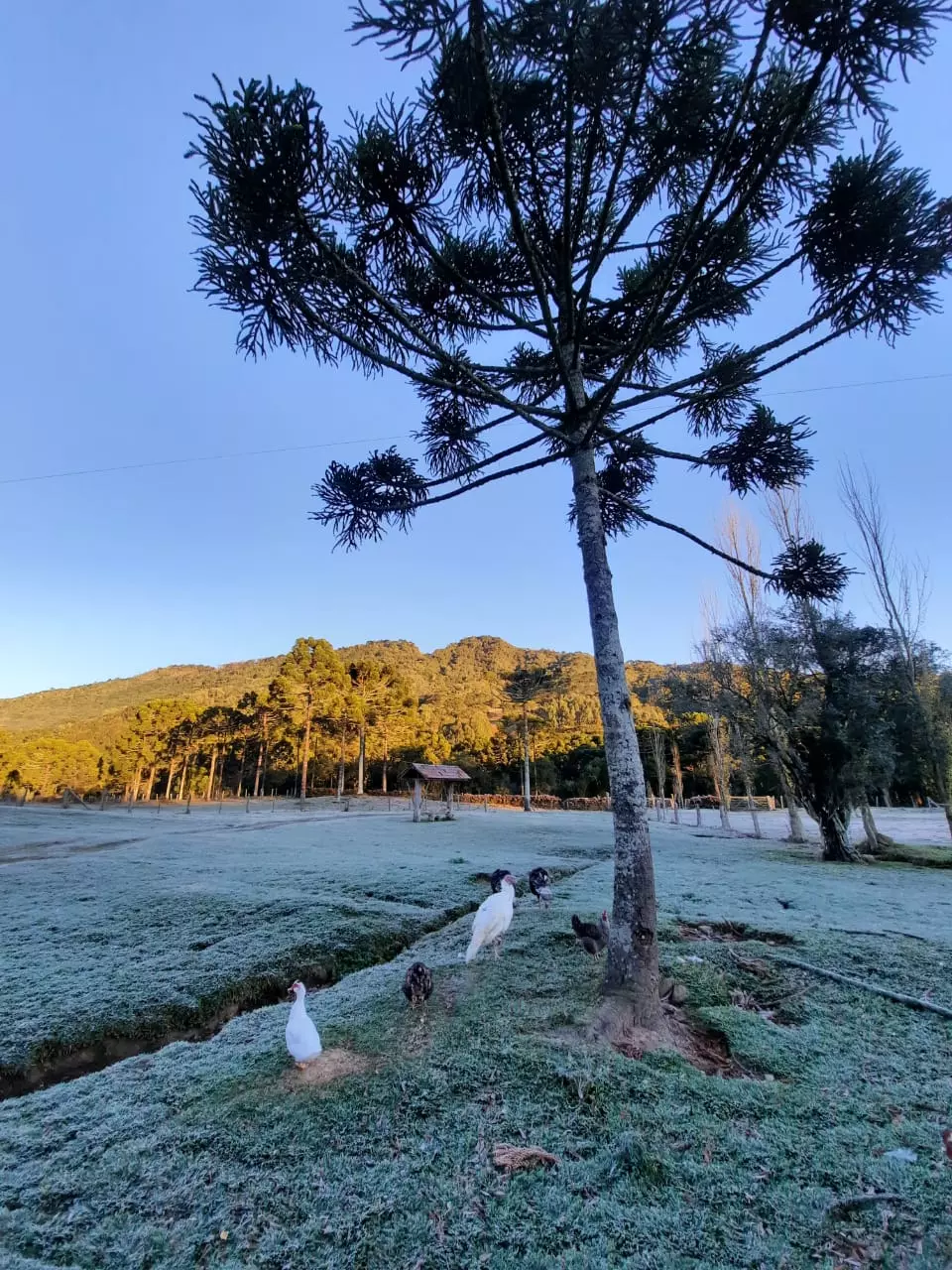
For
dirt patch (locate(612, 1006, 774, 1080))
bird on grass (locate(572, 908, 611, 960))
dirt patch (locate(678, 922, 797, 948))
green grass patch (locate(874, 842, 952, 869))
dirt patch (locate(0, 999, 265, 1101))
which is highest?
bird on grass (locate(572, 908, 611, 960))

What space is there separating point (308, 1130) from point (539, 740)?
158 feet

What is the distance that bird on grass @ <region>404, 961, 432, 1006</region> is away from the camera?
143 inches

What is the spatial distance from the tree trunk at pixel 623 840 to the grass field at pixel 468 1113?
0.39 meters

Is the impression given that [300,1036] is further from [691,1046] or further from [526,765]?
[526,765]

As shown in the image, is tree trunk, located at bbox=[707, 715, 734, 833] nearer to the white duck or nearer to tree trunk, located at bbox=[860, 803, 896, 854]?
tree trunk, located at bbox=[860, 803, 896, 854]

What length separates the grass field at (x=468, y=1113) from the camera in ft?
6.26

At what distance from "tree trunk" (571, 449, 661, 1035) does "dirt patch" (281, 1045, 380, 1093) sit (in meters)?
1.44

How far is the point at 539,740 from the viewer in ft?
162

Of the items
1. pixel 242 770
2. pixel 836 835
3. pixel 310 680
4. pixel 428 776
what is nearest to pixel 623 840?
pixel 836 835

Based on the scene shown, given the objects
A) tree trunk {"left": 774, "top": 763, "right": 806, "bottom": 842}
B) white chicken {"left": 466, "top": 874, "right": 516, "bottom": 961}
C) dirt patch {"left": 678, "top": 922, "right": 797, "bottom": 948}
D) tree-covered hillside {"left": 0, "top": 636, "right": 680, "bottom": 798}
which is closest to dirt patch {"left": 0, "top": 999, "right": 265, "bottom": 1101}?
white chicken {"left": 466, "top": 874, "right": 516, "bottom": 961}

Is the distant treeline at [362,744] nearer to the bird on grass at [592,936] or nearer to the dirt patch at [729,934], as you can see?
the dirt patch at [729,934]

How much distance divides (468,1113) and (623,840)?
174cm

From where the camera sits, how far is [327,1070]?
2.98 meters

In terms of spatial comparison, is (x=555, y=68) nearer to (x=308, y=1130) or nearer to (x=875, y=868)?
(x=308, y=1130)
